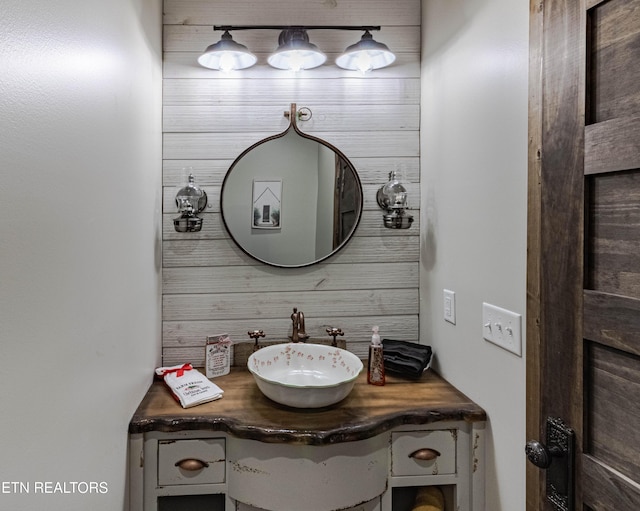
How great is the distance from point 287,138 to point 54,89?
1.12 m

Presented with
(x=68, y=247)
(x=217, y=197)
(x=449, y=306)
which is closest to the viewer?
(x=68, y=247)

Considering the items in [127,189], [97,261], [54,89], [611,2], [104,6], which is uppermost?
[104,6]

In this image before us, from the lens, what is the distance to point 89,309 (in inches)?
37.7

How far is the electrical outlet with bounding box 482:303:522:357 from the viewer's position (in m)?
1.12

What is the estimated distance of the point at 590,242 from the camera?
0.80m

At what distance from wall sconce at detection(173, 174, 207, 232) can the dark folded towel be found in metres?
0.95

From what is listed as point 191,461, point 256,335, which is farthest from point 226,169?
point 191,461

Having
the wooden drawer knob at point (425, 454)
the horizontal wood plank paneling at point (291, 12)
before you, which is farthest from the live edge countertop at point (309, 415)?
the horizontal wood plank paneling at point (291, 12)

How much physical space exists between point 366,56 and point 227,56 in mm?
590

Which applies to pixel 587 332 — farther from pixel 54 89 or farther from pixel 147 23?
pixel 147 23

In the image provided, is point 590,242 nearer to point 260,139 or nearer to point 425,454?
point 425,454

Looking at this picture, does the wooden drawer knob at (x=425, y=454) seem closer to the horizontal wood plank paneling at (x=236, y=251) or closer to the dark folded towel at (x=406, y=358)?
the dark folded towel at (x=406, y=358)

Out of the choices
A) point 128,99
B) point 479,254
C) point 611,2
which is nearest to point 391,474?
point 479,254

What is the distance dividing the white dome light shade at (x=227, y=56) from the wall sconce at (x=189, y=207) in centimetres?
49
